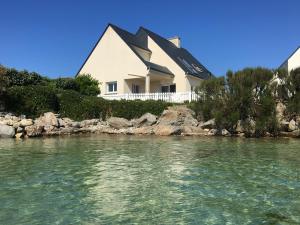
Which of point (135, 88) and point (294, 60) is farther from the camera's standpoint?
point (294, 60)

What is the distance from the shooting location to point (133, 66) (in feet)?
108

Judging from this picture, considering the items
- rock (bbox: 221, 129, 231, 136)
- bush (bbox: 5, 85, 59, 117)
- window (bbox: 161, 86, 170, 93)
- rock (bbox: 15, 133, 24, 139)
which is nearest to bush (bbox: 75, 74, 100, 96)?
bush (bbox: 5, 85, 59, 117)

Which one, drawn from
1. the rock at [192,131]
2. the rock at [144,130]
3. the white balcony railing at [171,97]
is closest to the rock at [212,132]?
the rock at [192,131]

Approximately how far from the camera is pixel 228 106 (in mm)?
21078

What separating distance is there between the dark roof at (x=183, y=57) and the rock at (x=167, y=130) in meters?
14.0

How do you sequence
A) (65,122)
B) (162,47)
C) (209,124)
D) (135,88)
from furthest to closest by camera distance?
(162,47) → (135,88) → (65,122) → (209,124)

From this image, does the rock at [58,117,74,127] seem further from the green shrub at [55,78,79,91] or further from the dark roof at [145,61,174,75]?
the dark roof at [145,61,174,75]

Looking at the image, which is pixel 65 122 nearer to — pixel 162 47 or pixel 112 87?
pixel 112 87

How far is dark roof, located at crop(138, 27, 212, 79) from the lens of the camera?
3631 centimetres

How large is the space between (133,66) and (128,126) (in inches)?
429

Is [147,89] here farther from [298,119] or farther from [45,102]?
[298,119]

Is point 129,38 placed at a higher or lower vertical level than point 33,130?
higher

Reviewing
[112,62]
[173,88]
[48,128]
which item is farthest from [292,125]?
[112,62]

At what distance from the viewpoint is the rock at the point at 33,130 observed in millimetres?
19517
